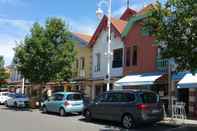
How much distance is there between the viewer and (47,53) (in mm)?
31156

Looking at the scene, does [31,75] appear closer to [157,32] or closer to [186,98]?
[186,98]

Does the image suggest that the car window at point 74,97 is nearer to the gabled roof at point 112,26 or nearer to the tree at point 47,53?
the tree at point 47,53

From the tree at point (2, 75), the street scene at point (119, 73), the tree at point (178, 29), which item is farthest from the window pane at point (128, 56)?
the tree at point (2, 75)

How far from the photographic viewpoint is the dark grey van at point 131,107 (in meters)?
18.4

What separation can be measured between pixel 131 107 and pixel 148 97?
1054 mm

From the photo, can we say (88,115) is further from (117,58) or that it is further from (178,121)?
(117,58)

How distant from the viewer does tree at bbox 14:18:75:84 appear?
31250 mm

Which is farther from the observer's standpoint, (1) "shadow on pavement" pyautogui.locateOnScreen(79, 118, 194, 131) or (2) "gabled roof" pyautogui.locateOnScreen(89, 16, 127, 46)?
(2) "gabled roof" pyautogui.locateOnScreen(89, 16, 127, 46)

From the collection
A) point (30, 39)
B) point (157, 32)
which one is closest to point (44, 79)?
point (30, 39)

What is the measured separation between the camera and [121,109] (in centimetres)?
1920

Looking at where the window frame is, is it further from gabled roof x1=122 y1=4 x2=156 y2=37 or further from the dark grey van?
Answer: the dark grey van

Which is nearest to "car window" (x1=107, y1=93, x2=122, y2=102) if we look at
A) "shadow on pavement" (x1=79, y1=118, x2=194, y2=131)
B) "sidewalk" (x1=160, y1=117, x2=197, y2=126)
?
"shadow on pavement" (x1=79, y1=118, x2=194, y2=131)

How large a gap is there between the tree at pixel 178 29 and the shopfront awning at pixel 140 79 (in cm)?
862

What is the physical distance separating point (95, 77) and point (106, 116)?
14200 mm
